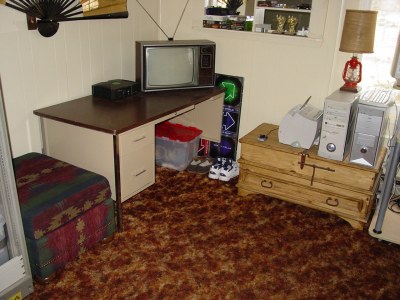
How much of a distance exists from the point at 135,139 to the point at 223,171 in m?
1.01

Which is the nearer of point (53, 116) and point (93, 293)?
point (93, 293)

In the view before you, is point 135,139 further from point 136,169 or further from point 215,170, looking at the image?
point 215,170

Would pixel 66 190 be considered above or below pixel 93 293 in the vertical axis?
above

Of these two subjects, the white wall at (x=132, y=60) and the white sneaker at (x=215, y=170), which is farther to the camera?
the white sneaker at (x=215, y=170)

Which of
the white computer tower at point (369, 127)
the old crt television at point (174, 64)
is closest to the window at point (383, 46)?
the white computer tower at point (369, 127)

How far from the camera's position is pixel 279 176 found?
9.23 ft

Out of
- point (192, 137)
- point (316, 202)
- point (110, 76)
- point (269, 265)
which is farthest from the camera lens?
point (192, 137)

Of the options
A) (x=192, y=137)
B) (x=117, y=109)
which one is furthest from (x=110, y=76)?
(x=192, y=137)

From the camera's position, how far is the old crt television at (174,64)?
9.47ft

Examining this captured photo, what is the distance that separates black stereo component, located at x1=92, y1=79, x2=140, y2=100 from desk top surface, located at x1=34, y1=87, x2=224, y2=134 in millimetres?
32

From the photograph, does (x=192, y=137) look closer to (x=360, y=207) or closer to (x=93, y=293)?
(x=360, y=207)

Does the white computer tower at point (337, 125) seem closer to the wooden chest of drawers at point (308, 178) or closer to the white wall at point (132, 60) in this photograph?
the wooden chest of drawers at point (308, 178)

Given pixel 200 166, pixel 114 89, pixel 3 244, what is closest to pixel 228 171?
pixel 200 166

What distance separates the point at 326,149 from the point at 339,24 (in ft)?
2.86
